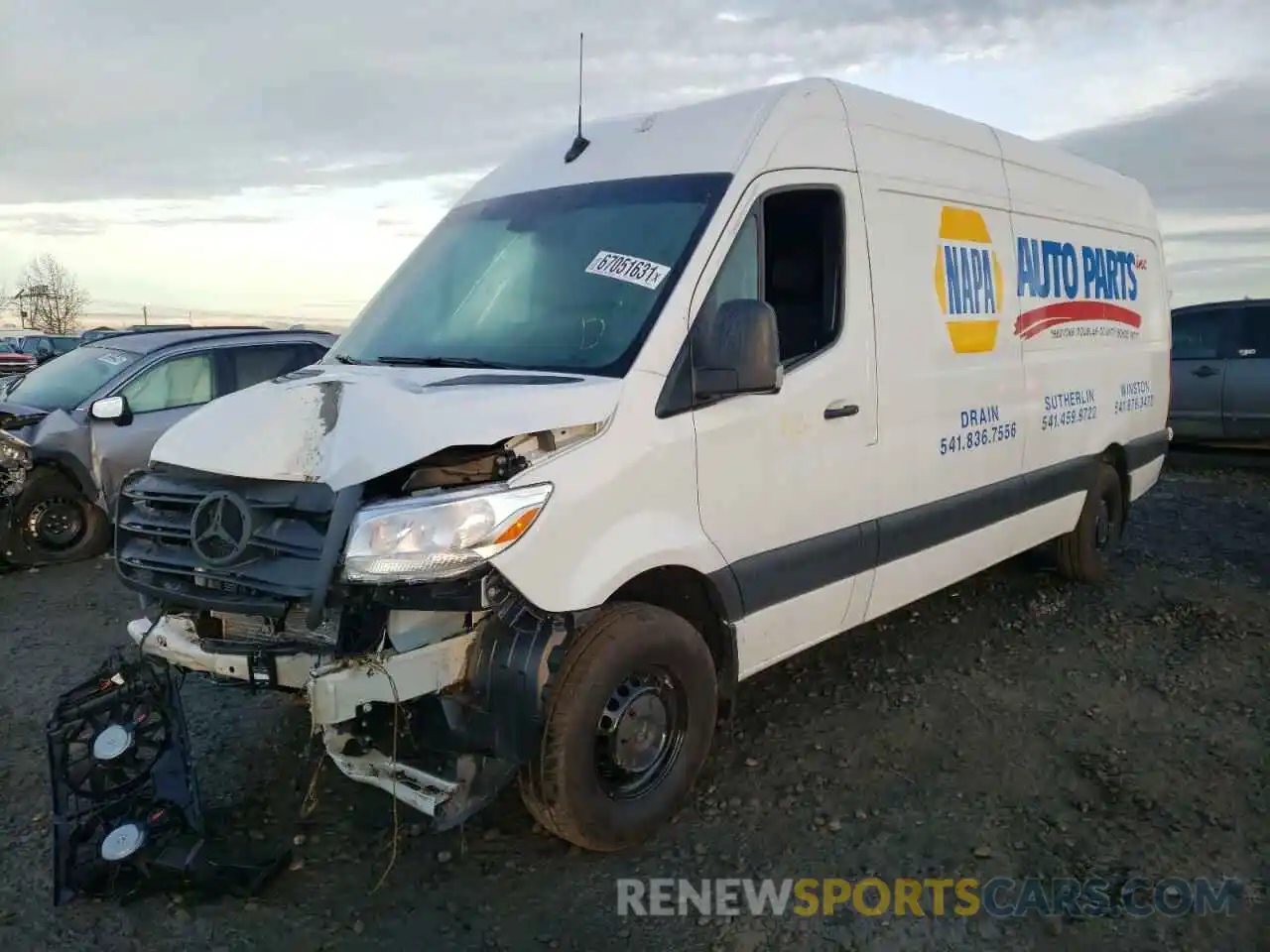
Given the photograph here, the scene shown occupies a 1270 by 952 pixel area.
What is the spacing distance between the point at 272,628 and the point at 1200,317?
11.6 m

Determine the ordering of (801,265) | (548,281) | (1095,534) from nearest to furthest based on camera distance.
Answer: (548,281), (801,265), (1095,534)

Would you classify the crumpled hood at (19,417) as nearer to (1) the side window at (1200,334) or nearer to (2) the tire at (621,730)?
(2) the tire at (621,730)

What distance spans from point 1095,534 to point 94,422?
741 centimetres

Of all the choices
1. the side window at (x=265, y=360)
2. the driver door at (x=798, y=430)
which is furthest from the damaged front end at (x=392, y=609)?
the side window at (x=265, y=360)

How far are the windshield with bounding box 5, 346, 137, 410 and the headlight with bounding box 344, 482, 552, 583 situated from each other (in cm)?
632

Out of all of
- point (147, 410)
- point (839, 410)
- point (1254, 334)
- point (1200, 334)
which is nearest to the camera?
point (839, 410)

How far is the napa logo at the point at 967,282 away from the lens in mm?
4930

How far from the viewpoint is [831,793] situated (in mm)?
3975

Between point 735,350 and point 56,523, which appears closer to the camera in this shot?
point 735,350

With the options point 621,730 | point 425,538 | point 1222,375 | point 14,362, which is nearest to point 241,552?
point 425,538

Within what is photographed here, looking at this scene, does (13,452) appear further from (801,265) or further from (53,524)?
(801,265)

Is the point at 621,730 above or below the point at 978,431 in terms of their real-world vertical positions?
below

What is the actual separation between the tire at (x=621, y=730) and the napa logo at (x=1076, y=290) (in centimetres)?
306

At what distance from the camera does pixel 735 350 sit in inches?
137
